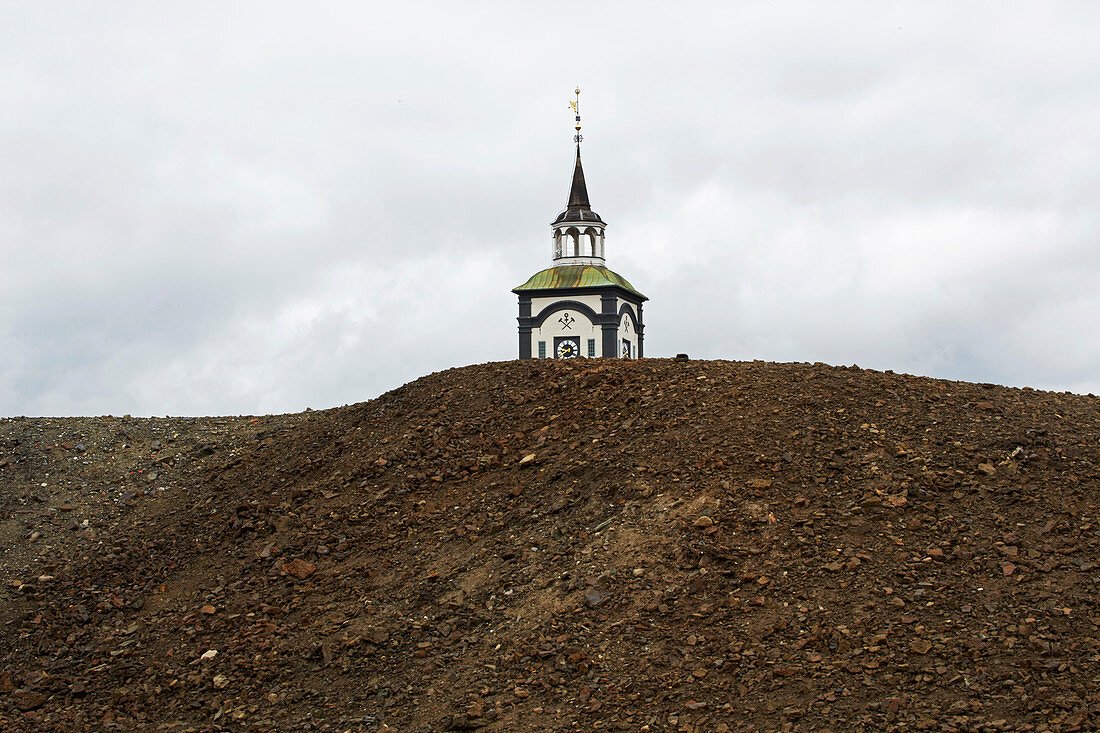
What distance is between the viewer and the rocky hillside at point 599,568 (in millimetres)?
9586

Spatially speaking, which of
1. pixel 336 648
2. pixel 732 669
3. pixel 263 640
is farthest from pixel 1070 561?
pixel 263 640

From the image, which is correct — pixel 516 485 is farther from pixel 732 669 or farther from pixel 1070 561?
pixel 1070 561

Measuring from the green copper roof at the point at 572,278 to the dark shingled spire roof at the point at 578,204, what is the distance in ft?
6.23

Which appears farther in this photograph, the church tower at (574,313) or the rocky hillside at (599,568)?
the church tower at (574,313)

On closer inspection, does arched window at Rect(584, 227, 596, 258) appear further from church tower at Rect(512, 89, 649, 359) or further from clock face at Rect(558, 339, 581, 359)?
clock face at Rect(558, 339, 581, 359)

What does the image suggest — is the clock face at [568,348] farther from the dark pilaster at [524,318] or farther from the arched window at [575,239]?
the arched window at [575,239]

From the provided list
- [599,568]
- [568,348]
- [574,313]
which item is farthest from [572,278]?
[599,568]

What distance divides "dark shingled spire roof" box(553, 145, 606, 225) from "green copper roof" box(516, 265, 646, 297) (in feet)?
6.23

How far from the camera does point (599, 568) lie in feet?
36.9

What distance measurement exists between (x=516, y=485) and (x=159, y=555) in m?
4.69

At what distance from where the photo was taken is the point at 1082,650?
943 centimetres

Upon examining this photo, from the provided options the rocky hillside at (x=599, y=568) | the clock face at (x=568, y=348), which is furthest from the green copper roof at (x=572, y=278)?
the rocky hillside at (x=599, y=568)

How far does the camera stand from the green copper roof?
38.6 m

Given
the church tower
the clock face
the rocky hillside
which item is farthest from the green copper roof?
the rocky hillside
